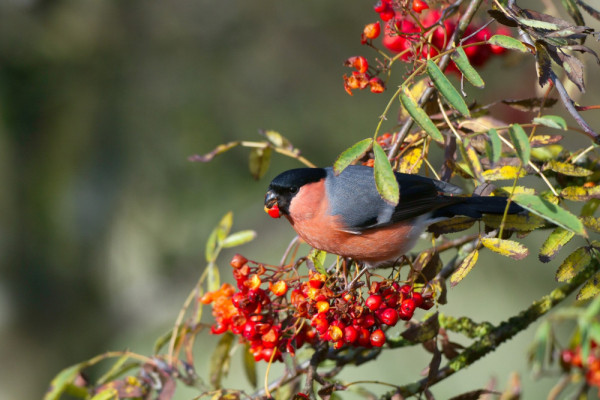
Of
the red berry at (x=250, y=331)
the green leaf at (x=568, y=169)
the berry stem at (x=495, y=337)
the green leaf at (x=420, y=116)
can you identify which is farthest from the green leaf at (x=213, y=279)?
the green leaf at (x=568, y=169)

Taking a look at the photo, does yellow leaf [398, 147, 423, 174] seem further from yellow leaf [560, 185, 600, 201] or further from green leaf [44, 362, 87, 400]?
green leaf [44, 362, 87, 400]

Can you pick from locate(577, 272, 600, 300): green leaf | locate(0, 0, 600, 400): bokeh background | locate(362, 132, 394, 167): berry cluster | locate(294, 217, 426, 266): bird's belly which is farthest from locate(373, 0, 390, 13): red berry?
locate(0, 0, 600, 400): bokeh background

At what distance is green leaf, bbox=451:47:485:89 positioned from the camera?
1.01m

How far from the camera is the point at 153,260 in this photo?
441 centimetres

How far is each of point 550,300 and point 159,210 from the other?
331 centimetres

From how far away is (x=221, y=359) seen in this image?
1.50 metres

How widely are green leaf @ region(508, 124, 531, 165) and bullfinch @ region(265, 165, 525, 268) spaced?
0.43 m

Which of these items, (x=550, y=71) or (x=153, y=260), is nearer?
(x=550, y=71)

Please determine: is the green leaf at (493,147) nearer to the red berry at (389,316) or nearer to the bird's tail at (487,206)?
the bird's tail at (487,206)

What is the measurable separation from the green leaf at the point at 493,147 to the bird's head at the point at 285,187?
2.04 feet

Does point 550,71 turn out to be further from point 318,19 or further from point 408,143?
point 318,19

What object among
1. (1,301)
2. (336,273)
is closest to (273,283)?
(336,273)

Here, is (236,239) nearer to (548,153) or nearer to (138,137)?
(548,153)

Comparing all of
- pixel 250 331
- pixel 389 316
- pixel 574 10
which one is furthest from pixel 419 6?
pixel 250 331
